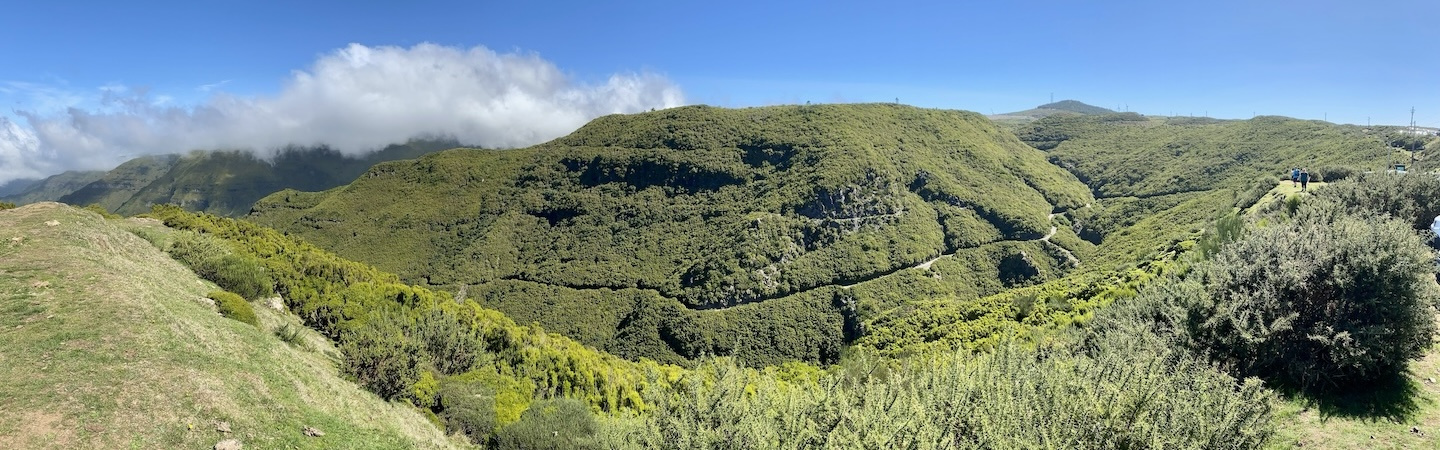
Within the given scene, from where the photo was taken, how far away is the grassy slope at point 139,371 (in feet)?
52.9

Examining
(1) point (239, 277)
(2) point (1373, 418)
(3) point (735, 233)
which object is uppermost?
(1) point (239, 277)

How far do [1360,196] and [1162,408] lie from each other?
4237 cm

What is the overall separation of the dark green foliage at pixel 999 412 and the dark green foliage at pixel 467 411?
14.3 metres

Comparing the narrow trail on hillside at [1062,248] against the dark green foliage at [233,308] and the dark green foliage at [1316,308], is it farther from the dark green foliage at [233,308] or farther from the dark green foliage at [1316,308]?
the dark green foliage at [233,308]

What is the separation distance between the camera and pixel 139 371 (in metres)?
18.6

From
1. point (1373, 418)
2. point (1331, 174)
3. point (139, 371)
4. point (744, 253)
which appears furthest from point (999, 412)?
point (744, 253)

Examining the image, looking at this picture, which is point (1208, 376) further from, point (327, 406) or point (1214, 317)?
point (327, 406)

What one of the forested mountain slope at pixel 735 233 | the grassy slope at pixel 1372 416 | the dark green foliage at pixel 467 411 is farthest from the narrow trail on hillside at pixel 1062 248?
the dark green foliage at pixel 467 411

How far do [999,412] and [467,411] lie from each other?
26445 mm

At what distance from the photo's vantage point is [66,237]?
3008cm

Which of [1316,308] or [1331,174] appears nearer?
[1316,308]

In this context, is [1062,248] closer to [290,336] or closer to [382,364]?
[382,364]

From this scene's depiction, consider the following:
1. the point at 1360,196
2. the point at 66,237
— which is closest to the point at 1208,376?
the point at 1360,196

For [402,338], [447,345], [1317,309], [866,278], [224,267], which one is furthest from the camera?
[866,278]
